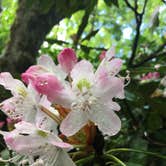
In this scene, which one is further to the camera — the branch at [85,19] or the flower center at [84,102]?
the branch at [85,19]

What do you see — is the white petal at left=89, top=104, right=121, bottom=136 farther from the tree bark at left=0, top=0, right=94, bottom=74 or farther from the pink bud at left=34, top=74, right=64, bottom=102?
the tree bark at left=0, top=0, right=94, bottom=74

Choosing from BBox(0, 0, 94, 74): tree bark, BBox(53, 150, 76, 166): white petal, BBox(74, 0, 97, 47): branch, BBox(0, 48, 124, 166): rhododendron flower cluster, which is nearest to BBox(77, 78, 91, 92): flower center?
BBox(0, 48, 124, 166): rhododendron flower cluster

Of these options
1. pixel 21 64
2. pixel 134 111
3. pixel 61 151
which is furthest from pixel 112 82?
pixel 21 64

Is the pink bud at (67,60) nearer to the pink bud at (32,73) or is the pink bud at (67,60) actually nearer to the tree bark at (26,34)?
the pink bud at (32,73)

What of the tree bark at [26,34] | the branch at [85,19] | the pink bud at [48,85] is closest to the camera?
the pink bud at [48,85]

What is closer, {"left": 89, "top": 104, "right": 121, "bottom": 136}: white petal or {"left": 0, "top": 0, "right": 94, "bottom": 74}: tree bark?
{"left": 89, "top": 104, "right": 121, "bottom": 136}: white petal

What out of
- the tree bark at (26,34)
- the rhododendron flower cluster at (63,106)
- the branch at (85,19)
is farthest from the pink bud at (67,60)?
the tree bark at (26,34)

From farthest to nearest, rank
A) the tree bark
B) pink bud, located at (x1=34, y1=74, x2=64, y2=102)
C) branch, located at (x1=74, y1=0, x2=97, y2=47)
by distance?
the tree bark
branch, located at (x1=74, y1=0, x2=97, y2=47)
pink bud, located at (x1=34, y1=74, x2=64, y2=102)
